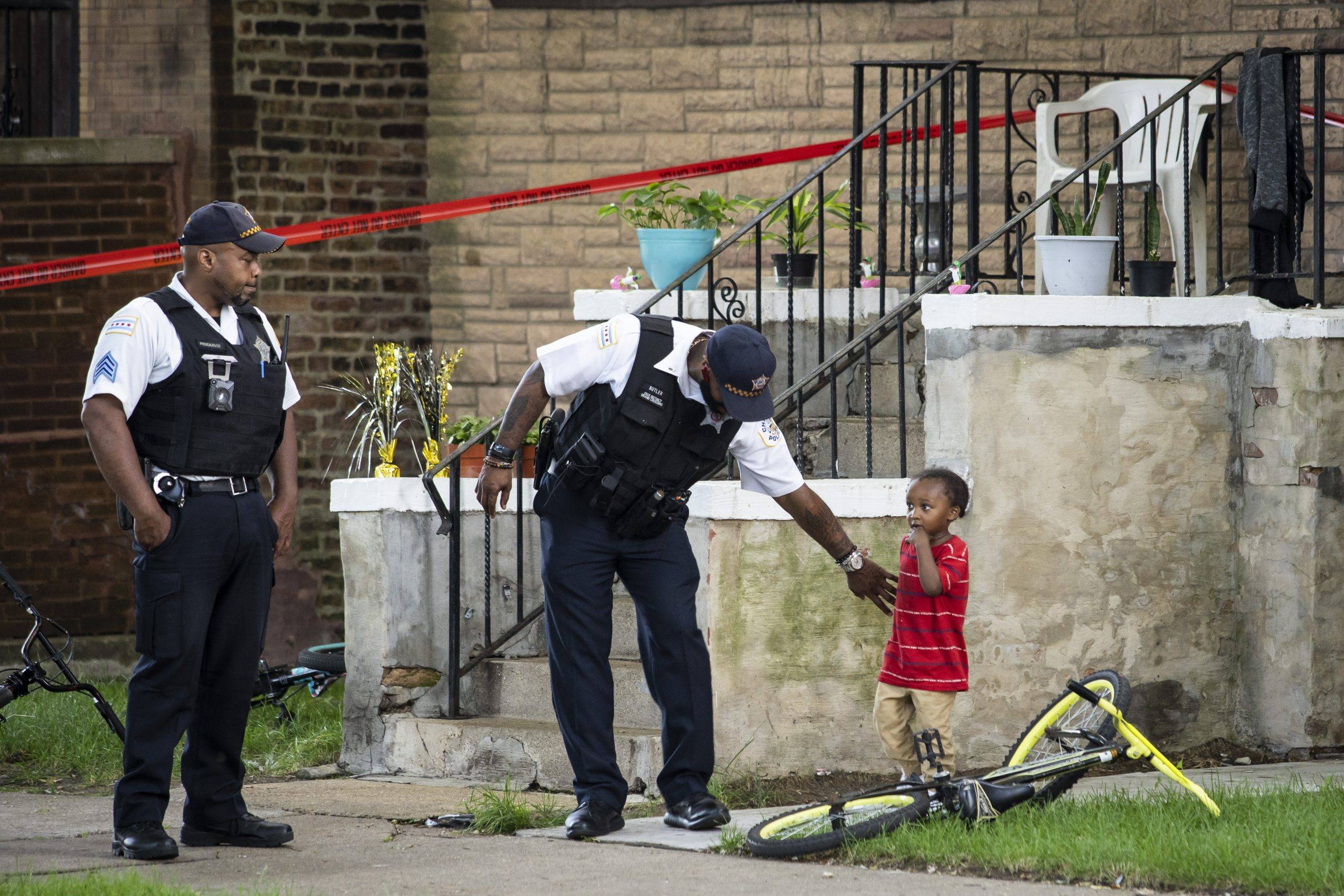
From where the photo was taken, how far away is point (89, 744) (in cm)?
694

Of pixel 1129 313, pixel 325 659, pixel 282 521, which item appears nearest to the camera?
pixel 282 521

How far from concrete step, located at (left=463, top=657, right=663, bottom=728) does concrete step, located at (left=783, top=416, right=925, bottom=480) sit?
47.2 inches

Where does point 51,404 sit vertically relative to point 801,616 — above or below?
above

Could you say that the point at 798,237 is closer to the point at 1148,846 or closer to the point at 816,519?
the point at 816,519

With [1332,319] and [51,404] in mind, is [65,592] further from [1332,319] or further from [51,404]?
[1332,319]

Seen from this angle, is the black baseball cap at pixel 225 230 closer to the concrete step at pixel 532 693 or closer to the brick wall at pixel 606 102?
the concrete step at pixel 532 693

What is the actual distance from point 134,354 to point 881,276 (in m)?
3.37

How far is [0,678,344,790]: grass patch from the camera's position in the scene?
662cm

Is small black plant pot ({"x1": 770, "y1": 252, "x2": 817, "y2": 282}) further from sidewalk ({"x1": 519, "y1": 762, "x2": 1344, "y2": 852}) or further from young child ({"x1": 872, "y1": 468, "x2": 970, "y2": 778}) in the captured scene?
sidewalk ({"x1": 519, "y1": 762, "x2": 1344, "y2": 852})

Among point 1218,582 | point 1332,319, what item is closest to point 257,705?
point 1218,582

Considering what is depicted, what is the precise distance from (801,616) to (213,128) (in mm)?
5472

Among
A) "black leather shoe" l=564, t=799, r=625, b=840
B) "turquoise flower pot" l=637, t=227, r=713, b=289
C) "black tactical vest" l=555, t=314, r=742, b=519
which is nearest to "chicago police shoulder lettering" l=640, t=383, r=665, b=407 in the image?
"black tactical vest" l=555, t=314, r=742, b=519

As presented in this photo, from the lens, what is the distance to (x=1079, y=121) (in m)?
8.79

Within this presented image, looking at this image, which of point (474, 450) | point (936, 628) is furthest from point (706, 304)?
point (936, 628)
